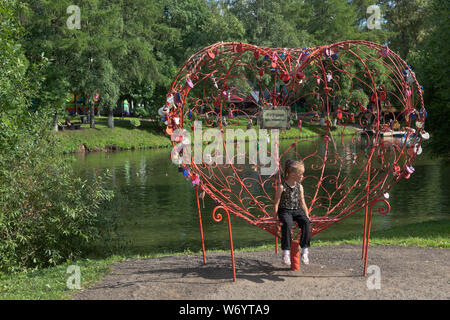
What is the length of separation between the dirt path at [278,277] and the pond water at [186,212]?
12.2 ft

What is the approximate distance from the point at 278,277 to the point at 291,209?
91cm

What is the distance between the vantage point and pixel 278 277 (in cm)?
688

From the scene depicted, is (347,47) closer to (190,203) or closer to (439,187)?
(190,203)

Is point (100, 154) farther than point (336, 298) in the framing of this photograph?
Yes

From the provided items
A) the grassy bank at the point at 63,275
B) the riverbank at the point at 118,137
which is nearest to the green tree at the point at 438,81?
the grassy bank at the point at 63,275

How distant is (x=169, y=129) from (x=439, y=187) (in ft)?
50.7

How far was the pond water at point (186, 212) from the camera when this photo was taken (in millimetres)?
12523

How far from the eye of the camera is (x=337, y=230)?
13.6 meters

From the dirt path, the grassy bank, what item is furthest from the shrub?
the dirt path

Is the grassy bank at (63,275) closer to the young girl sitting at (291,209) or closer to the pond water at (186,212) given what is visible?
the pond water at (186,212)

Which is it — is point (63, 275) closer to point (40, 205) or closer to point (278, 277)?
point (40, 205)

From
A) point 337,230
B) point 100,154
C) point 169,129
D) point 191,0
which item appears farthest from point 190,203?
point 191,0

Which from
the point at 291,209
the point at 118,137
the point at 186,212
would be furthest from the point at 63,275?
the point at 118,137
